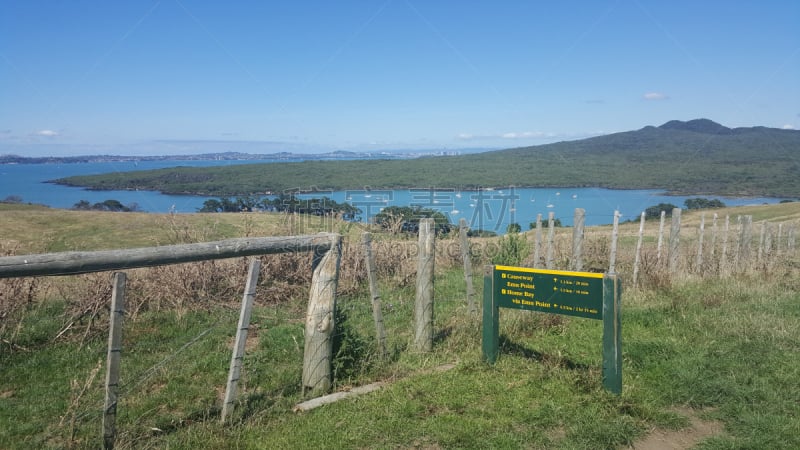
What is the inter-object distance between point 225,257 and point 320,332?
1.16 m

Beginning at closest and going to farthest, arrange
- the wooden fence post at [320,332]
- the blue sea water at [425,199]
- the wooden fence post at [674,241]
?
the wooden fence post at [320,332]
the wooden fence post at [674,241]
the blue sea water at [425,199]

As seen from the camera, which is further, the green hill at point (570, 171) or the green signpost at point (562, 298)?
the green hill at point (570, 171)

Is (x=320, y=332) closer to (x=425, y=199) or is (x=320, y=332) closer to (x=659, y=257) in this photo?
(x=659, y=257)

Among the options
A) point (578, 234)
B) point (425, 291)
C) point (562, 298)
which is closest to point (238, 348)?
point (425, 291)

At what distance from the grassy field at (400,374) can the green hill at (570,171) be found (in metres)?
34.3

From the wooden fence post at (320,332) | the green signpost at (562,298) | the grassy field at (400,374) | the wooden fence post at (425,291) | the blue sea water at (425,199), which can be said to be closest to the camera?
the grassy field at (400,374)

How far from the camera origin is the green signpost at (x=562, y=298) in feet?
15.8

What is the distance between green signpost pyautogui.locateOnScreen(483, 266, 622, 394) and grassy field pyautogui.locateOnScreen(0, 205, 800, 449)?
0.94 ft

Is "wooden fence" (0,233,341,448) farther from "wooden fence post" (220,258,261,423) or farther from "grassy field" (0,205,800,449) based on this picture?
"grassy field" (0,205,800,449)

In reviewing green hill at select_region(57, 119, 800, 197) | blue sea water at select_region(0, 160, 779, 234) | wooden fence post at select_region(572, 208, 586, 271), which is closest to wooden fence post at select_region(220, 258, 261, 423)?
wooden fence post at select_region(572, 208, 586, 271)

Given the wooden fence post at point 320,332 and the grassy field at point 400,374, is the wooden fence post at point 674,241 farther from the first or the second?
the wooden fence post at point 320,332

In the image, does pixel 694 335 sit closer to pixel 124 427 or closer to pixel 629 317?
pixel 629 317

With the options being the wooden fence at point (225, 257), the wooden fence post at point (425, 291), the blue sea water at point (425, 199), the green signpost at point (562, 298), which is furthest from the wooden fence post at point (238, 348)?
the blue sea water at point (425, 199)

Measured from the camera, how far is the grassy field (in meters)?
4.17
